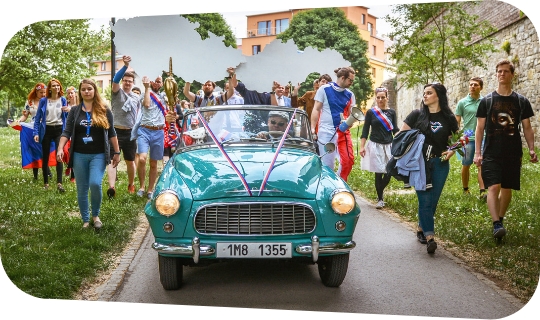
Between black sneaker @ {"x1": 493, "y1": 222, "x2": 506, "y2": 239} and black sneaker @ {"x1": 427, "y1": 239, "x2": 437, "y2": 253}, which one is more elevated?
black sneaker @ {"x1": 493, "y1": 222, "x2": 506, "y2": 239}

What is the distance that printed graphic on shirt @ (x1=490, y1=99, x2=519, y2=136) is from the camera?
4641 mm

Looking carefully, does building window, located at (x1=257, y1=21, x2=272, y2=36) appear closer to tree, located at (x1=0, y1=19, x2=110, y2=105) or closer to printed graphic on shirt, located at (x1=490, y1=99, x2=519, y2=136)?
tree, located at (x1=0, y1=19, x2=110, y2=105)

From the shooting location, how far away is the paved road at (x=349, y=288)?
4.04 metres

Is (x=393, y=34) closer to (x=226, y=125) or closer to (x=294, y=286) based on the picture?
(x=226, y=125)

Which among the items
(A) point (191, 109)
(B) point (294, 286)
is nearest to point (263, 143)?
(A) point (191, 109)

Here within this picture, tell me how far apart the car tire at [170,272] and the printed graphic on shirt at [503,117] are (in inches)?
107

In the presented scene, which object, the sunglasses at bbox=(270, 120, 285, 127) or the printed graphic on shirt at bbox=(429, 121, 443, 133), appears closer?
the sunglasses at bbox=(270, 120, 285, 127)

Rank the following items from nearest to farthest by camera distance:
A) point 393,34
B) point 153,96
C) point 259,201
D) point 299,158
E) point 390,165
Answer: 1. point 259,201
2. point 299,158
3. point 393,34
4. point 390,165
5. point 153,96

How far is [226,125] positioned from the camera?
5039 millimetres

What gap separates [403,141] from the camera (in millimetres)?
5219

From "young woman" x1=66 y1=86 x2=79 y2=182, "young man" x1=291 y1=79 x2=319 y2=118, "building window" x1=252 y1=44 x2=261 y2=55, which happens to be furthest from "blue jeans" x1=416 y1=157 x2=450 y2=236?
"young woman" x1=66 y1=86 x2=79 y2=182

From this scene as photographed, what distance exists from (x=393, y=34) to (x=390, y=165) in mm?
1133

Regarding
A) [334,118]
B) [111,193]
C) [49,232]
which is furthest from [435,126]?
[49,232]

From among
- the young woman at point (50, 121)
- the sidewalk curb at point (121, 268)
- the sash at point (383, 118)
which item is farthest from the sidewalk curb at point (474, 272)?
the young woman at point (50, 121)
